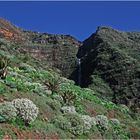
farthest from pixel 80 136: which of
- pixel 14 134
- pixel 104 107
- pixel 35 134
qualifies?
pixel 104 107

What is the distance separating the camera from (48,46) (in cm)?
9356

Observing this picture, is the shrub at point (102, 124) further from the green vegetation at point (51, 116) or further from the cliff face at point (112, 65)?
the cliff face at point (112, 65)

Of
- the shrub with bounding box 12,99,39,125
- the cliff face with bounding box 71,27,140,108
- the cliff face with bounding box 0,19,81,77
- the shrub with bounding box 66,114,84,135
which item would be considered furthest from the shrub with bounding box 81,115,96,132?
the cliff face with bounding box 0,19,81,77

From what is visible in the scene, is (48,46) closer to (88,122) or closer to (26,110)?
(88,122)

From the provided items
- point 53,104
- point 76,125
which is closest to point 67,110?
point 53,104

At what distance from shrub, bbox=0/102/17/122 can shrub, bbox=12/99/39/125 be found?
0.39m

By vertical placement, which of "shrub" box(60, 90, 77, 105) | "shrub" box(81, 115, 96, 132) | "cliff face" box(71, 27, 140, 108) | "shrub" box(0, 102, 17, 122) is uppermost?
"cliff face" box(71, 27, 140, 108)

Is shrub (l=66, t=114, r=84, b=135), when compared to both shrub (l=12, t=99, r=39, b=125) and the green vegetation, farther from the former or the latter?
shrub (l=12, t=99, r=39, b=125)

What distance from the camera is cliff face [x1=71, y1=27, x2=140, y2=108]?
65.4 m

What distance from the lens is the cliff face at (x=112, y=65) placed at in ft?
215

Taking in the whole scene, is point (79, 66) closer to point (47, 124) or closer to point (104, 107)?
point (104, 107)

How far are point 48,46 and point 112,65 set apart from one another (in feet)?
70.2

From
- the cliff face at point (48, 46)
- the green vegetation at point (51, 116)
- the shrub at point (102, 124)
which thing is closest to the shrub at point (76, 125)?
the green vegetation at point (51, 116)

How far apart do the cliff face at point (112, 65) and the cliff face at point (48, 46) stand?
1.97 metres
